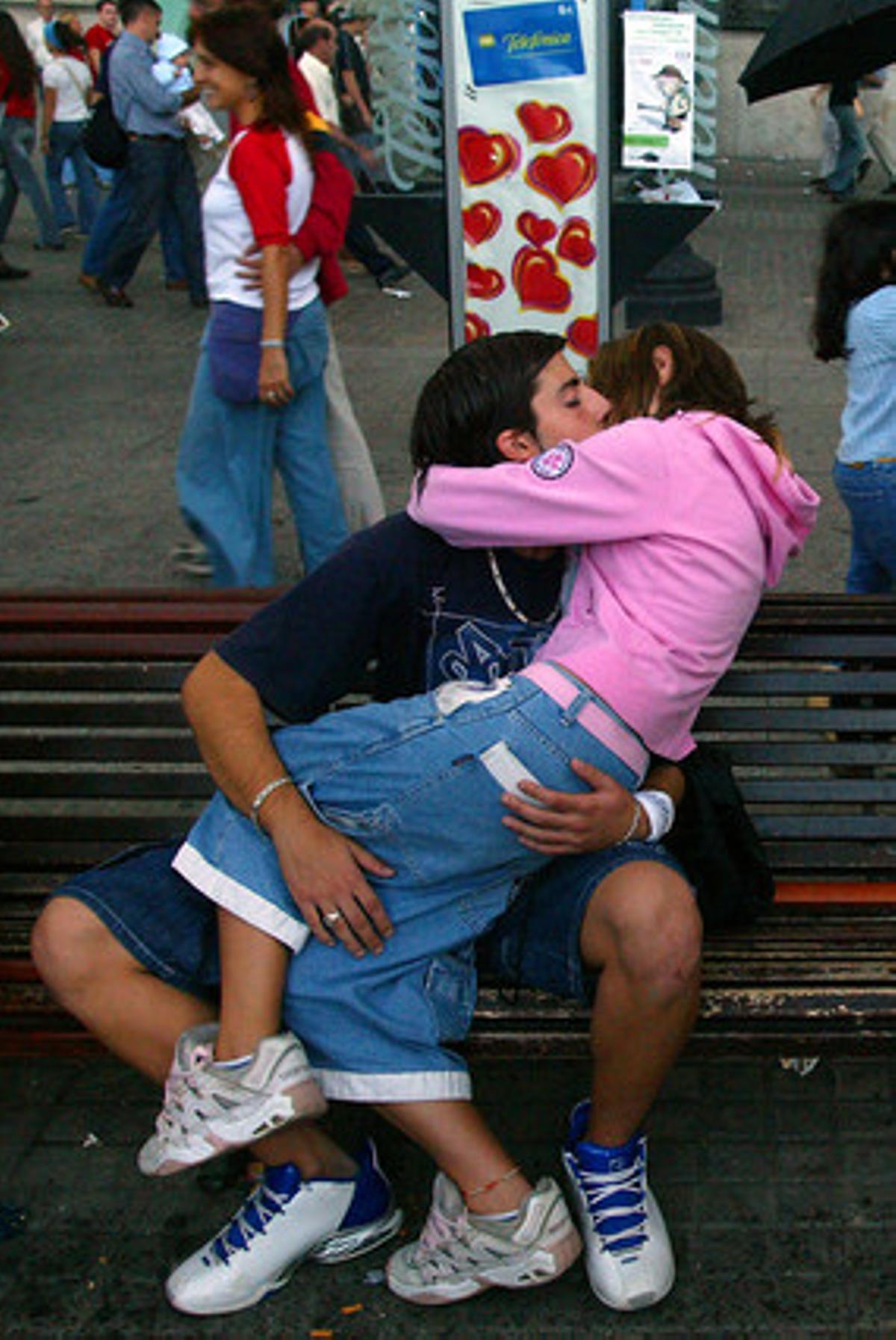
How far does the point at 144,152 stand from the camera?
10266mm

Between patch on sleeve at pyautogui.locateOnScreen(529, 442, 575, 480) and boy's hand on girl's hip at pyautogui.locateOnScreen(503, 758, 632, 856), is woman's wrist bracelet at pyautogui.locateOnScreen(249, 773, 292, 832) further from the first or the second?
patch on sleeve at pyautogui.locateOnScreen(529, 442, 575, 480)

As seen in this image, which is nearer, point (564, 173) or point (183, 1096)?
point (183, 1096)

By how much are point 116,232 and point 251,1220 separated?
8.64 m

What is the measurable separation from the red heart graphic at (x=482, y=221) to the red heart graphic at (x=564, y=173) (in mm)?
141

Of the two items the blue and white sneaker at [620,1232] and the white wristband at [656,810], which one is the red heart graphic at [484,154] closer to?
the white wristband at [656,810]

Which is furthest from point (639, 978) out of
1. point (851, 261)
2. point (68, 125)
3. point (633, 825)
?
point (68, 125)

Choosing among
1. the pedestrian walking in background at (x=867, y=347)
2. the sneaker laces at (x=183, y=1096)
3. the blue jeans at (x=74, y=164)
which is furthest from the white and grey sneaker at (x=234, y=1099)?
the blue jeans at (x=74, y=164)

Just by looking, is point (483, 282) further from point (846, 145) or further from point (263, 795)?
point (846, 145)

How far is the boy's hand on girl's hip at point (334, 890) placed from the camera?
8.20 ft

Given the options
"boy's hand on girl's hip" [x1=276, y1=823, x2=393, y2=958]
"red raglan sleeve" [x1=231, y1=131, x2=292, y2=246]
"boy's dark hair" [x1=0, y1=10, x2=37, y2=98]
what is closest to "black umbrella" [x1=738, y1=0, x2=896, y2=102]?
"red raglan sleeve" [x1=231, y1=131, x2=292, y2=246]

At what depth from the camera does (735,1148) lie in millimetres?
3004

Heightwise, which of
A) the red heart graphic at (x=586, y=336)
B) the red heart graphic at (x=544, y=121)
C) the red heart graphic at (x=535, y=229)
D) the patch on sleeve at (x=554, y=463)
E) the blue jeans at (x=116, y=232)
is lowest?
the blue jeans at (x=116, y=232)

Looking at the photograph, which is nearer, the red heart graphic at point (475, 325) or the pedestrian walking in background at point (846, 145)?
the red heart graphic at point (475, 325)

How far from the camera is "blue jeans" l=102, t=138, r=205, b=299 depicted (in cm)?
1023
